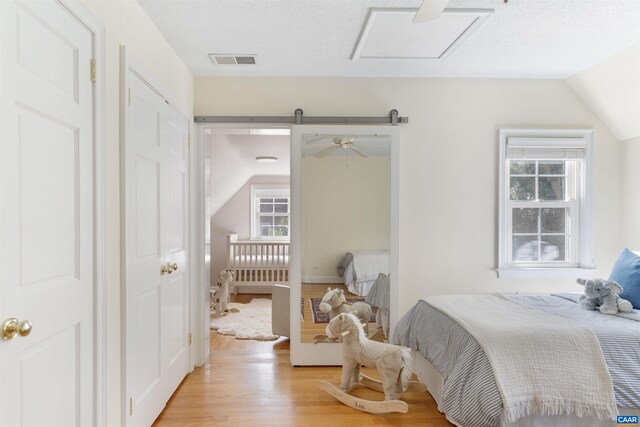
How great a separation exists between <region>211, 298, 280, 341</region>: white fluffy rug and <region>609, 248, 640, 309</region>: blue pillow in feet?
9.42

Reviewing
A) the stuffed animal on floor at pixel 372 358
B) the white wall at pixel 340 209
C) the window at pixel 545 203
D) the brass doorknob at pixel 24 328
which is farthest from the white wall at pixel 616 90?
the brass doorknob at pixel 24 328

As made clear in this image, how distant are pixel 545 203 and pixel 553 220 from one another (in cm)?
18

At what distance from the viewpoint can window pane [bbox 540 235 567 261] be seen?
3488mm

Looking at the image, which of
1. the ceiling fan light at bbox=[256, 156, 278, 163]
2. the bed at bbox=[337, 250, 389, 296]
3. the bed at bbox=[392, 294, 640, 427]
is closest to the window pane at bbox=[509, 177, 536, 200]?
the bed at bbox=[337, 250, 389, 296]

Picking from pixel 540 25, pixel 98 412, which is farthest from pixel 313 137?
pixel 98 412

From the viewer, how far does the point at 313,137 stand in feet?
10.7

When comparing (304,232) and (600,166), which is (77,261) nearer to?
(304,232)

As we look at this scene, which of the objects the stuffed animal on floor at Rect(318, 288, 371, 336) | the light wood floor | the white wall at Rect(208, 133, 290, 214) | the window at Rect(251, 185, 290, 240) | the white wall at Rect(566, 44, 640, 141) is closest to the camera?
the light wood floor

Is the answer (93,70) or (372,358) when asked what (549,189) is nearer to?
(372,358)

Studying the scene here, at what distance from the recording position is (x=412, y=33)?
252 centimetres

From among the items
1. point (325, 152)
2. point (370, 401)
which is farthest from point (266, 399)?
point (325, 152)

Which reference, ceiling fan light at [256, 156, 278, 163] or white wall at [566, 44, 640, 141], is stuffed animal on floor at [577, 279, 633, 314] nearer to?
white wall at [566, 44, 640, 141]

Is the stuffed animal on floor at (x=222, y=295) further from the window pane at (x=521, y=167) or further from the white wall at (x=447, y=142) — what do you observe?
the window pane at (x=521, y=167)

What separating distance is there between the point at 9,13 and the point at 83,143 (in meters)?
0.51
